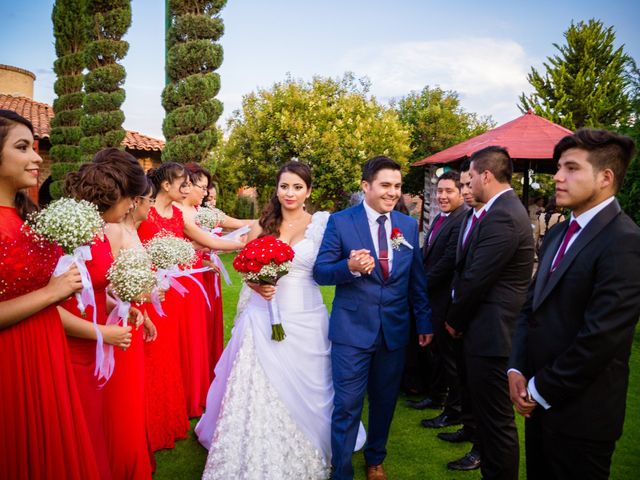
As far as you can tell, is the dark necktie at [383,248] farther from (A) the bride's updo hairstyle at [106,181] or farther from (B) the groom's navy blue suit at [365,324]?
(A) the bride's updo hairstyle at [106,181]

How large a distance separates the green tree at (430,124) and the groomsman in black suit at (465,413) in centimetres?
2477

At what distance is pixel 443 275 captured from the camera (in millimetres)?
4941

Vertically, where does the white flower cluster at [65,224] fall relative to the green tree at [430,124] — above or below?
below

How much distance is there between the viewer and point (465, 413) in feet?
15.0

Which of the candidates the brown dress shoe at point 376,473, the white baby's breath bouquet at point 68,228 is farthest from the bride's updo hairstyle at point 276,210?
the brown dress shoe at point 376,473

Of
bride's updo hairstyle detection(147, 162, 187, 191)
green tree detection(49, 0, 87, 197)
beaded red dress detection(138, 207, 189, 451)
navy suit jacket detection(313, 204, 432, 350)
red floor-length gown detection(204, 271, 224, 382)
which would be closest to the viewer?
navy suit jacket detection(313, 204, 432, 350)

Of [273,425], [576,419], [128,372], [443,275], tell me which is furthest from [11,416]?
[443,275]

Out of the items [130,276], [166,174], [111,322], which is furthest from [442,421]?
[166,174]

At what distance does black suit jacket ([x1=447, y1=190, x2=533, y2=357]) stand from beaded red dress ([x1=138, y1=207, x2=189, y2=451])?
105 inches

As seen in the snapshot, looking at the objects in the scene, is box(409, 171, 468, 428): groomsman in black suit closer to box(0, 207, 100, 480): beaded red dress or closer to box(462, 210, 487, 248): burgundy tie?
Answer: box(462, 210, 487, 248): burgundy tie

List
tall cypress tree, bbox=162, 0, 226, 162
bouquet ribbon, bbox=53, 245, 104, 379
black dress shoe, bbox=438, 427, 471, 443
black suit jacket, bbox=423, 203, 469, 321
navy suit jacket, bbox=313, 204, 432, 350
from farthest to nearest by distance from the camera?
tall cypress tree, bbox=162, 0, 226, 162 → black suit jacket, bbox=423, 203, 469, 321 → black dress shoe, bbox=438, 427, 471, 443 → navy suit jacket, bbox=313, 204, 432, 350 → bouquet ribbon, bbox=53, 245, 104, 379

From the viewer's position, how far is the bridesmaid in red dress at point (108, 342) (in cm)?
281

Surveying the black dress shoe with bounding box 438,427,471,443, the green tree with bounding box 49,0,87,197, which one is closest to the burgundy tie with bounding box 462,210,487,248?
the black dress shoe with bounding box 438,427,471,443

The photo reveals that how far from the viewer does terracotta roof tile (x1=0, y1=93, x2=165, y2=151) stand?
21103mm
